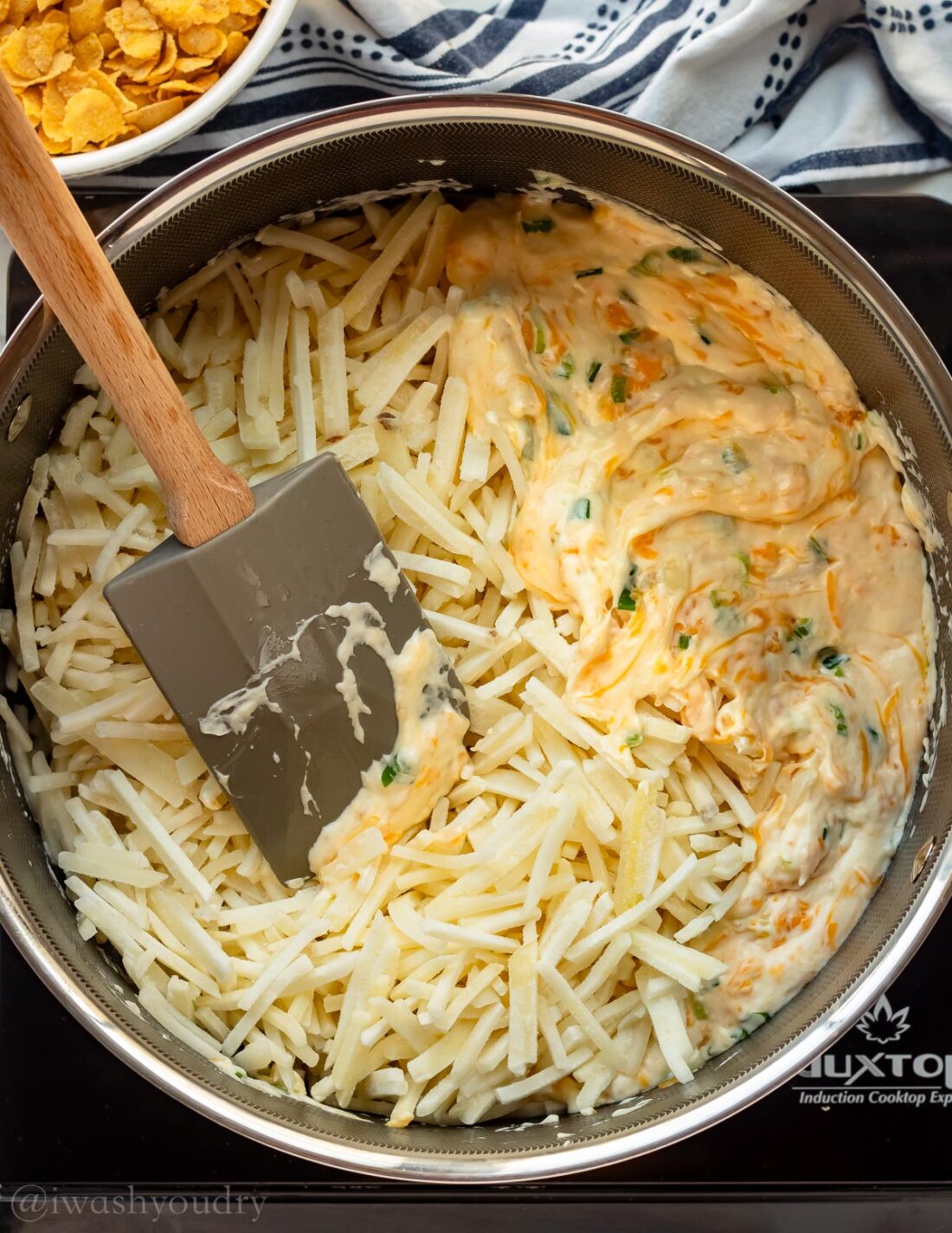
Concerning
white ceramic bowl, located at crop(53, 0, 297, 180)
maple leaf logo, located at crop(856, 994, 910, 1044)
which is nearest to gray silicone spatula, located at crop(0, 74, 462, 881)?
white ceramic bowl, located at crop(53, 0, 297, 180)

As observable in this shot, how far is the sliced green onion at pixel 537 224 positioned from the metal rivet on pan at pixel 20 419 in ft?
1.81

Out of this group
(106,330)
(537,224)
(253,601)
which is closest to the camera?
(106,330)

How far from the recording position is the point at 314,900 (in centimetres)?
129

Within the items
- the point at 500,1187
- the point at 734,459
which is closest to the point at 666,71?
the point at 734,459

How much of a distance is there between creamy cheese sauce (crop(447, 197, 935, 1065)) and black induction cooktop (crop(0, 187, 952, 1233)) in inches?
5.8

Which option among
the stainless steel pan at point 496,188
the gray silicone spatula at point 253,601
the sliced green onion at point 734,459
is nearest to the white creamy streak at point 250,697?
the gray silicone spatula at point 253,601

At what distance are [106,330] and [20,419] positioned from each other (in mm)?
215

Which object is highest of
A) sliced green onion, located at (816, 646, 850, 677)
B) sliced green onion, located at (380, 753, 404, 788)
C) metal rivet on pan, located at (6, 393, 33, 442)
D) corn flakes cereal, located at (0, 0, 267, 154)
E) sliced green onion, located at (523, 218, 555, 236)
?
corn flakes cereal, located at (0, 0, 267, 154)

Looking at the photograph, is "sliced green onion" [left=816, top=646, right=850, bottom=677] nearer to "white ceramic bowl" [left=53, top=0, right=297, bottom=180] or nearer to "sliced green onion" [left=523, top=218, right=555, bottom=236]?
"sliced green onion" [left=523, top=218, right=555, bottom=236]

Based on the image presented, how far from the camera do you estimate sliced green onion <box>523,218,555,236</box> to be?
4.24 ft

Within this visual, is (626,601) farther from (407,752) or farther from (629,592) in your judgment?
(407,752)

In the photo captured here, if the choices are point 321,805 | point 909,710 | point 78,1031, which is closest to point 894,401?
point 909,710

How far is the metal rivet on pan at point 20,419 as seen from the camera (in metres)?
1.18

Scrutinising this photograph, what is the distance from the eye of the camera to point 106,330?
40.7 inches
